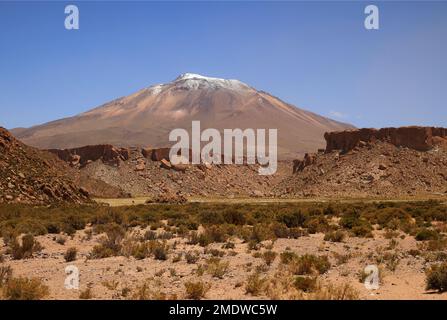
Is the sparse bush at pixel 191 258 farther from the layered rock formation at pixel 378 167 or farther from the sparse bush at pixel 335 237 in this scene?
the layered rock formation at pixel 378 167

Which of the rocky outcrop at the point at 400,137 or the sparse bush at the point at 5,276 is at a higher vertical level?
the rocky outcrop at the point at 400,137

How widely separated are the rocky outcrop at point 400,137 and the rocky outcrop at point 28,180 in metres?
45.2

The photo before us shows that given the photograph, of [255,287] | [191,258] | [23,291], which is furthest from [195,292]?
[191,258]

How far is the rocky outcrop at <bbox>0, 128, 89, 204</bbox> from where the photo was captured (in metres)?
35.9

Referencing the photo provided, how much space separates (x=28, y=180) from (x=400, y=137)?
5238cm

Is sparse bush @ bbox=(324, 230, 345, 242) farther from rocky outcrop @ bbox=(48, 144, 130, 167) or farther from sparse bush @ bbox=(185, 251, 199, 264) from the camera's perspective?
rocky outcrop @ bbox=(48, 144, 130, 167)

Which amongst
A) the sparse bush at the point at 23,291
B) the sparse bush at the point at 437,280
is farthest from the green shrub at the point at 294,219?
the sparse bush at the point at 23,291

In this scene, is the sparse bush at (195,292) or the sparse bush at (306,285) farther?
the sparse bush at (306,285)

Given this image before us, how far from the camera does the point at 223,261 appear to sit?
556 inches

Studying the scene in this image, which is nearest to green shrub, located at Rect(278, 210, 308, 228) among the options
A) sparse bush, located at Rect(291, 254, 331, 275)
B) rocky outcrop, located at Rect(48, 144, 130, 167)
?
sparse bush, located at Rect(291, 254, 331, 275)

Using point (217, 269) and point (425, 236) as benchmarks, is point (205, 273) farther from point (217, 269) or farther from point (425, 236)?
point (425, 236)

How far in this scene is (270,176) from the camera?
105 m

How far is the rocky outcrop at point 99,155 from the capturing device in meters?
82.6
